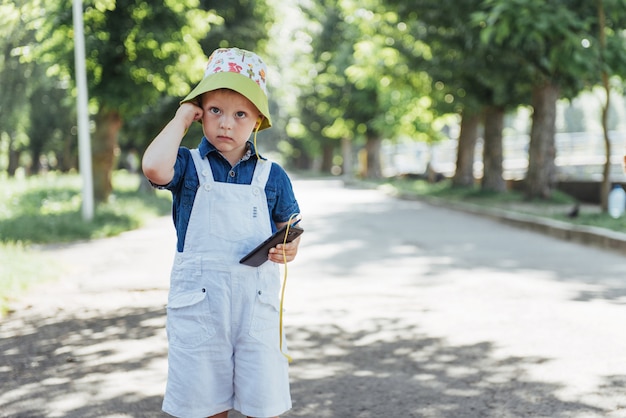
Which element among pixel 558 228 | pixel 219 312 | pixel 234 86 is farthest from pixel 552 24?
pixel 219 312

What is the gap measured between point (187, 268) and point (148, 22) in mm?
14667

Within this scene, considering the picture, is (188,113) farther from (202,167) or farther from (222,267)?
(222,267)

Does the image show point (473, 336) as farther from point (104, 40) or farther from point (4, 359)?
point (104, 40)

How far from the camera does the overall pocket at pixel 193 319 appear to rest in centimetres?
294

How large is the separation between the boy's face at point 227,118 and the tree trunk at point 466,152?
86.9 feet

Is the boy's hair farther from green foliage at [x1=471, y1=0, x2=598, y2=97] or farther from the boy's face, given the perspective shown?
green foliage at [x1=471, y1=0, x2=598, y2=97]

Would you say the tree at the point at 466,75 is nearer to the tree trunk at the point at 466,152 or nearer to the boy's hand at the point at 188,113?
the tree trunk at the point at 466,152

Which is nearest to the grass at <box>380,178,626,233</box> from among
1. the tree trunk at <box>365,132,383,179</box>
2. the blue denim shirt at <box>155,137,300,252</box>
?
the blue denim shirt at <box>155,137,300,252</box>

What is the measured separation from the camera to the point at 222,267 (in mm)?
2938

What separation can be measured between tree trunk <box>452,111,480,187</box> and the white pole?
16.2m

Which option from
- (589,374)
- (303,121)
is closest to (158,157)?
(589,374)

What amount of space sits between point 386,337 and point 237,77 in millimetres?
3629

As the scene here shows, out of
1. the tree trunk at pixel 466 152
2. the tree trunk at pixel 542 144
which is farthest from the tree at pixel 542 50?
the tree trunk at pixel 466 152

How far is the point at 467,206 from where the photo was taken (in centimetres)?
2080
